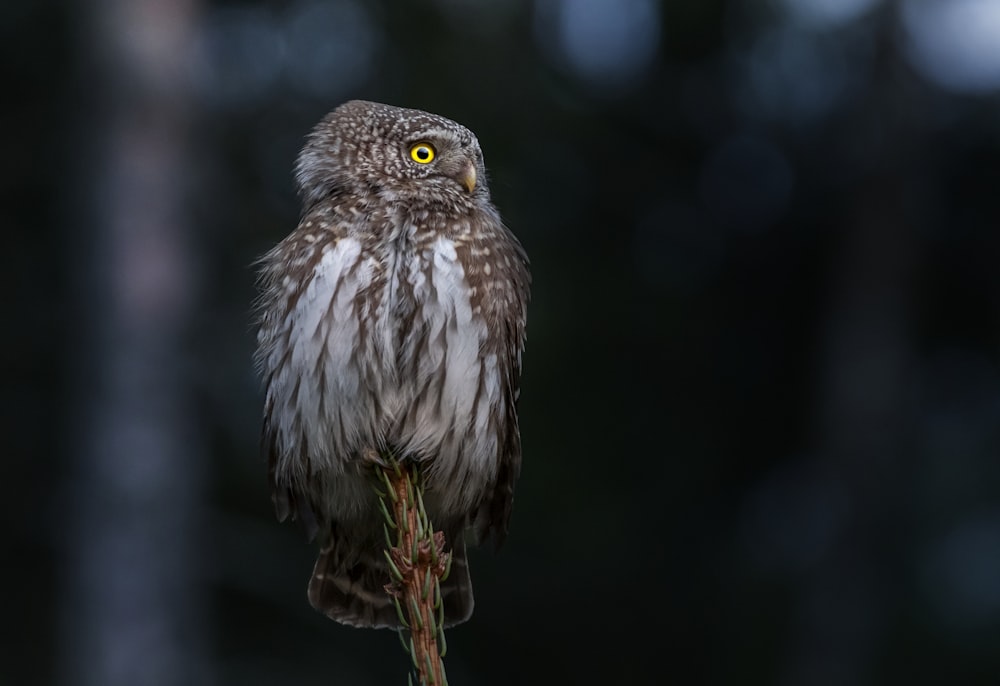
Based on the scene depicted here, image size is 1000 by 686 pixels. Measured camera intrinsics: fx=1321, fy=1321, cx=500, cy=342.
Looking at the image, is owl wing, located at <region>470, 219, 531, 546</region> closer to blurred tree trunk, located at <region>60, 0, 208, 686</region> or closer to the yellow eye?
the yellow eye

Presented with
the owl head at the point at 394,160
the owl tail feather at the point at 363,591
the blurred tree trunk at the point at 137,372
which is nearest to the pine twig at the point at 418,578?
the owl tail feather at the point at 363,591

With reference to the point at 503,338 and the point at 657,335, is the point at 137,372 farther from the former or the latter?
the point at 657,335

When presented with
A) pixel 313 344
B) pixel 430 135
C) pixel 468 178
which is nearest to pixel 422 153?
pixel 430 135

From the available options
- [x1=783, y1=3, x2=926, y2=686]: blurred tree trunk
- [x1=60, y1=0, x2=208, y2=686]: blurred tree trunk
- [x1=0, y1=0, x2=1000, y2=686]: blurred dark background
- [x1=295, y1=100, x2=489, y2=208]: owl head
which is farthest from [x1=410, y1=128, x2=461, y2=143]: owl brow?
[x1=783, y1=3, x2=926, y2=686]: blurred tree trunk

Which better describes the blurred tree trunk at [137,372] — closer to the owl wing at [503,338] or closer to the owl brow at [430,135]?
the owl wing at [503,338]

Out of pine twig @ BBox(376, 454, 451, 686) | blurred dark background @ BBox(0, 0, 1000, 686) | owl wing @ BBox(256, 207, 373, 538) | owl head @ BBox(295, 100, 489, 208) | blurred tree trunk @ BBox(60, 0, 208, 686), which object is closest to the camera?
pine twig @ BBox(376, 454, 451, 686)

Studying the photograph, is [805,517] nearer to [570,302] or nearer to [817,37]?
[570,302]

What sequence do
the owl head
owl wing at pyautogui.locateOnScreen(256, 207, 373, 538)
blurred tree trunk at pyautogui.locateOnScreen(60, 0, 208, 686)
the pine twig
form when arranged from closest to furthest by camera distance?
the pine twig < owl wing at pyautogui.locateOnScreen(256, 207, 373, 538) < the owl head < blurred tree trunk at pyautogui.locateOnScreen(60, 0, 208, 686)
